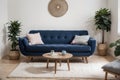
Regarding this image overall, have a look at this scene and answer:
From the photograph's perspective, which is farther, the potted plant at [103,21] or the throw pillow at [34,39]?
the potted plant at [103,21]

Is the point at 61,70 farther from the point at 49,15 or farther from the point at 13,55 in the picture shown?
the point at 49,15

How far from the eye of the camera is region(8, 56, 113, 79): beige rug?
483 cm

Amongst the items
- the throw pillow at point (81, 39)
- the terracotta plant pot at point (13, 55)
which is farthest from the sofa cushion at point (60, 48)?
the terracotta plant pot at point (13, 55)

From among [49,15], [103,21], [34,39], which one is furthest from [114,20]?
[34,39]

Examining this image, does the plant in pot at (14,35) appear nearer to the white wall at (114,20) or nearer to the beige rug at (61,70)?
the beige rug at (61,70)

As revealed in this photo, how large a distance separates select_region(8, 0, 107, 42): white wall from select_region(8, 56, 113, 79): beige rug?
5.28 feet

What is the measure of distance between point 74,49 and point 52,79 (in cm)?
162

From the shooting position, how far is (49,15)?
716cm

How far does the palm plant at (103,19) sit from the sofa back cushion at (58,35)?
0.51 m

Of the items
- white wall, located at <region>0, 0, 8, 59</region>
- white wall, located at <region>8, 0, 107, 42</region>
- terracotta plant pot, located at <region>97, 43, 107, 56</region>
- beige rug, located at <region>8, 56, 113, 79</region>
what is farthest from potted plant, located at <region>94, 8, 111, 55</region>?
white wall, located at <region>0, 0, 8, 59</region>

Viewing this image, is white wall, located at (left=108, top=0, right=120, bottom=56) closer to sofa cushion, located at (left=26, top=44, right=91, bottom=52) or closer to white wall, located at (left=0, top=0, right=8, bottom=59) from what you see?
sofa cushion, located at (left=26, top=44, right=91, bottom=52)

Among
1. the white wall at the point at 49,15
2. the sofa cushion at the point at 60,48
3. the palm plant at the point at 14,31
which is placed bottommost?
the sofa cushion at the point at 60,48

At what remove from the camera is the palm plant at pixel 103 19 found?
6781 mm

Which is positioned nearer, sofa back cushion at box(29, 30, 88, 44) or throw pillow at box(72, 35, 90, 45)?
throw pillow at box(72, 35, 90, 45)
